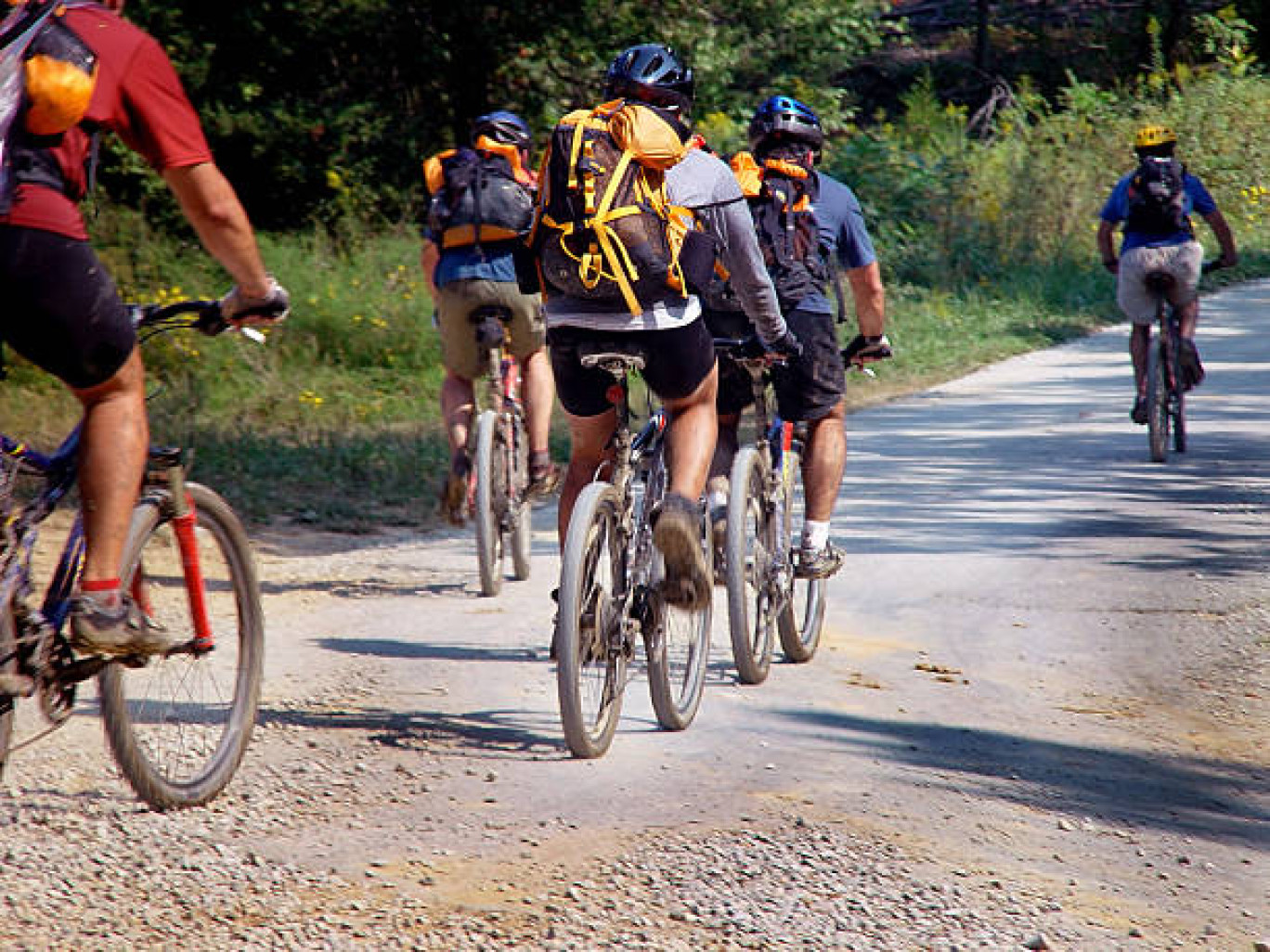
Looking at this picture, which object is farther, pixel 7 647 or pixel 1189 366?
pixel 1189 366

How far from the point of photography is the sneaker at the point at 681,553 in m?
4.83

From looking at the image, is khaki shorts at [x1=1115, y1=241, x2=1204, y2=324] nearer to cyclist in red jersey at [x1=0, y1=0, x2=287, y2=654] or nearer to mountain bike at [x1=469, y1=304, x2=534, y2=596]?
mountain bike at [x1=469, y1=304, x2=534, y2=596]

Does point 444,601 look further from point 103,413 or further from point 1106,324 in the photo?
point 1106,324

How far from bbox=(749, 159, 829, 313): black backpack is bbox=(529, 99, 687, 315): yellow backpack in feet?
4.35

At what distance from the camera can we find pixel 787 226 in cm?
607

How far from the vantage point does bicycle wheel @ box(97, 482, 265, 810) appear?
A: 4055 mm

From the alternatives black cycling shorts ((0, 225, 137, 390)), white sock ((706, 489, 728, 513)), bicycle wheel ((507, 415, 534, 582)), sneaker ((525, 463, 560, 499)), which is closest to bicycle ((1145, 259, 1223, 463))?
sneaker ((525, 463, 560, 499))

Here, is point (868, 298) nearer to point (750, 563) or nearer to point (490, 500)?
point (750, 563)

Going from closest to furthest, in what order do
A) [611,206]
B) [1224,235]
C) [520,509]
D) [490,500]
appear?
[611,206]
[490,500]
[520,509]
[1224,235]

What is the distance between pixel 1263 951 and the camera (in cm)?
371

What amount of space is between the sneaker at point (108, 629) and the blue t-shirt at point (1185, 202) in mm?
8622

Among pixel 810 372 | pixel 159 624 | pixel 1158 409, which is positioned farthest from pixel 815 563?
pixel 1158 409

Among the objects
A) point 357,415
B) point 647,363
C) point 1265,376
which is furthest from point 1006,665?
point 1265,376

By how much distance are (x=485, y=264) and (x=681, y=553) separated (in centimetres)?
320
